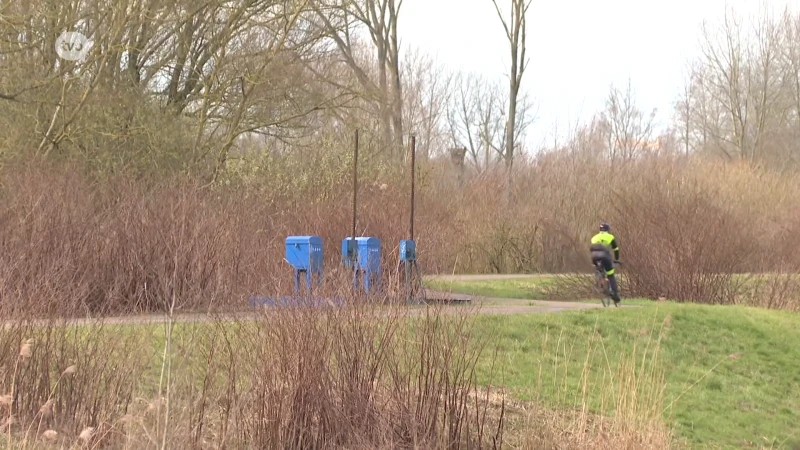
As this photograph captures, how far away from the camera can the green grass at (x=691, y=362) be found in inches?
377

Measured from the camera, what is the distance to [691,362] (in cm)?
1263

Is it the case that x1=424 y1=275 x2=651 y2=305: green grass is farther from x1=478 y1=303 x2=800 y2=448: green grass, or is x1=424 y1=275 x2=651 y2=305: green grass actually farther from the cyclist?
x1=478 y1=303 x2=800 y2=448: green grass

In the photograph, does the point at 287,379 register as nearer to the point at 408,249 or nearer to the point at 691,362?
the point at 408,249

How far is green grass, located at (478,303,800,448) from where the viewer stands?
31.4 feet

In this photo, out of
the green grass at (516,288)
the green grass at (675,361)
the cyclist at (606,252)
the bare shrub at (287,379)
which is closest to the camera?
the bare shrub at (287,379)

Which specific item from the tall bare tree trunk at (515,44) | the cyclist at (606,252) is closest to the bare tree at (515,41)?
the tall bare tree trunk at (515,44)

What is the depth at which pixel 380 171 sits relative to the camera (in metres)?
23.9

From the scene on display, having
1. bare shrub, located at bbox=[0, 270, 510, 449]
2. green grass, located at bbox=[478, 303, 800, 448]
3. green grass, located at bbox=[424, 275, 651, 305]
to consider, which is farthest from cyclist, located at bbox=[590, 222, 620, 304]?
bare shrub, located at bbox=[0, 270, 510, 449]

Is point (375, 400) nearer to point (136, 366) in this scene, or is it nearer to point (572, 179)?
point (136, 366)

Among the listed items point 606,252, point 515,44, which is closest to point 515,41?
point 515,44

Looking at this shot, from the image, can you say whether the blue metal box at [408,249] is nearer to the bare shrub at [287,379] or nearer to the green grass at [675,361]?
the green grass at [675,361]

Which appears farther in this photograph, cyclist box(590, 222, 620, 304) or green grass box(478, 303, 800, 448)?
cyclist box(590, 222, 620, 304)

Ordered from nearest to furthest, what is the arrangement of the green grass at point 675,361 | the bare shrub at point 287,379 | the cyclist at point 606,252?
the bare shrub at point 287,379, the green grass at point 675,361, the cyclist at point 606,252

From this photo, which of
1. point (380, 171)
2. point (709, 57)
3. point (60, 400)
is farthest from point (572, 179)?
point (60, 400)
